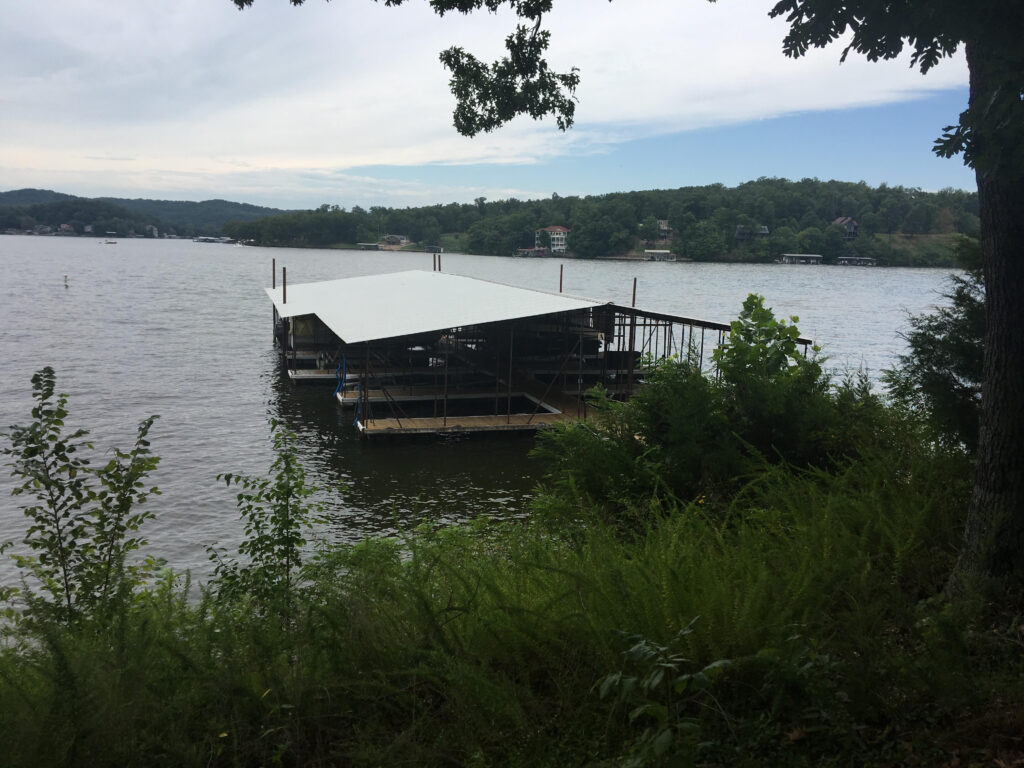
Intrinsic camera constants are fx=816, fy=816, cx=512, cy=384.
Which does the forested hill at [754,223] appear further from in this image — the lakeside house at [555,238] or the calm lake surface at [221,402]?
the calm lake surface at [221,402]

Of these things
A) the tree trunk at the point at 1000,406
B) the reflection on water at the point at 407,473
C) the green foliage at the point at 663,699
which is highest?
the tree trunk at the point at 1000,406

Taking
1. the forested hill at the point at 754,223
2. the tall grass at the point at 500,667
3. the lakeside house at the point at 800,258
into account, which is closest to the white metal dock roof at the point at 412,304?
the tall grass at the point at 500,667

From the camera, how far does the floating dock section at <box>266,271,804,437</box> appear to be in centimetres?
2425

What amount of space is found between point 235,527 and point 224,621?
37.3ft

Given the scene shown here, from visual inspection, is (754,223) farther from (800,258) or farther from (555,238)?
(555,238)

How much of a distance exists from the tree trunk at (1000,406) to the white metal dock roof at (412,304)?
17971 millimetres

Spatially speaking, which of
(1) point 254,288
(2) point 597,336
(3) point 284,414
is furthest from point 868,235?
(3) point 284,414

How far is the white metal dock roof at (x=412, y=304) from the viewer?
78.1 ft

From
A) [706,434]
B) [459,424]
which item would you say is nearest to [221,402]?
[459,424]

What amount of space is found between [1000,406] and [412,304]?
25849mm

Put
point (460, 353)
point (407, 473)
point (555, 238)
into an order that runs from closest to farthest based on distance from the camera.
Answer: point (407, 473) → point (460, 353) → point (555, 238)

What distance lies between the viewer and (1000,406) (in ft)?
16.7

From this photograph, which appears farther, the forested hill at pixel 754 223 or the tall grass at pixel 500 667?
the forested hill at pixel 754 223

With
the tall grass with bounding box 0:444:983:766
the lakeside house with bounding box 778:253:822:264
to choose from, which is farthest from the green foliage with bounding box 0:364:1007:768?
the lakeside house with bounding box 778:253:822:264
